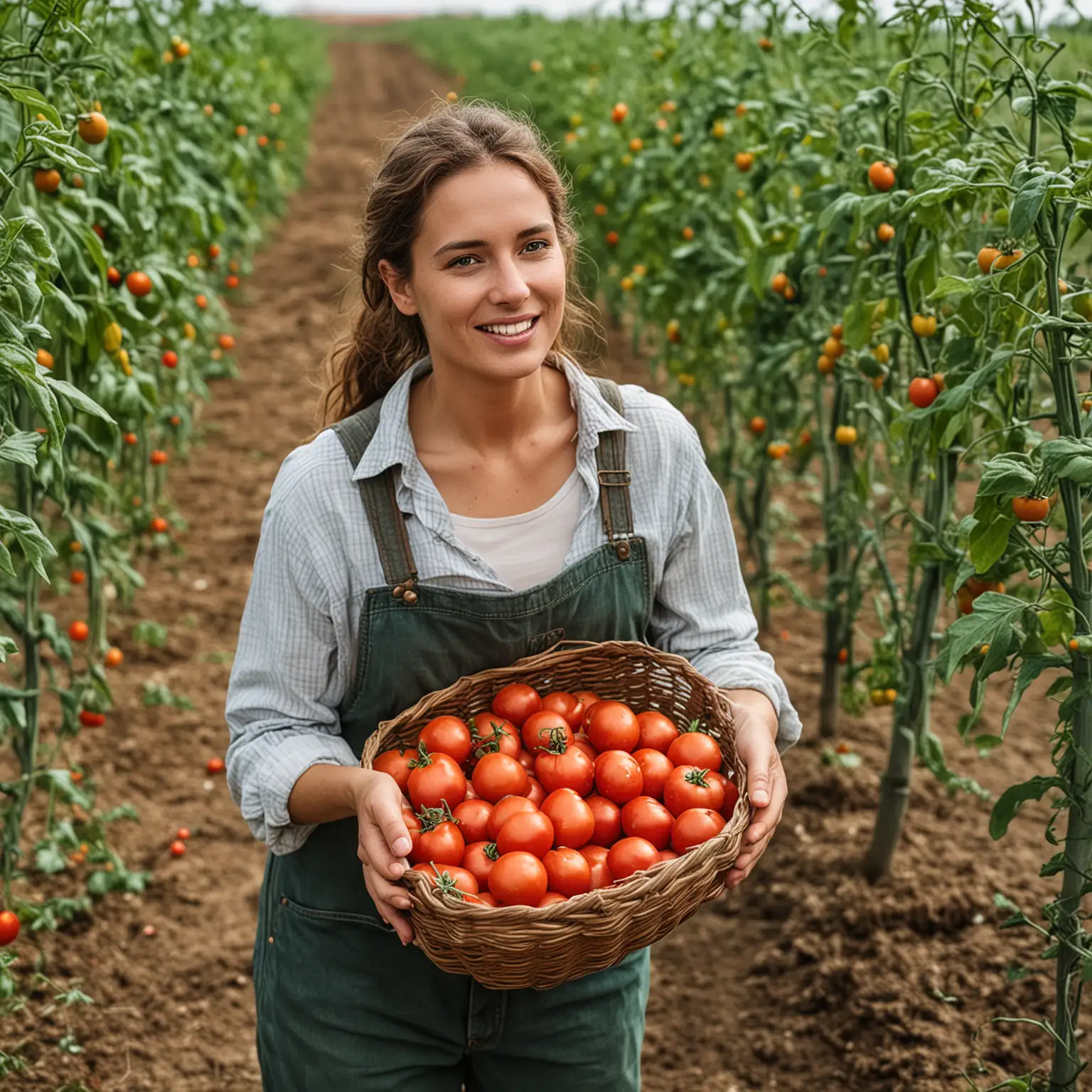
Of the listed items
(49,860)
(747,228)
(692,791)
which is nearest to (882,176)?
(747,228)

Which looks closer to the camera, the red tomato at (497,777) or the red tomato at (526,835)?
the red tomato at (526,835)

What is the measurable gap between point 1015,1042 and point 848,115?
185 cm

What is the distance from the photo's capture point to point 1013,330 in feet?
6.44

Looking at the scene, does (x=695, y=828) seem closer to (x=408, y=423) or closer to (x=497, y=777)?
(x=497, y=777)

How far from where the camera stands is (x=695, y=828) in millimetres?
1605

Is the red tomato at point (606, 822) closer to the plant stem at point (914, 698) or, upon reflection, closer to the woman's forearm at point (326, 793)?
the woman's forearm at point (326, 793)

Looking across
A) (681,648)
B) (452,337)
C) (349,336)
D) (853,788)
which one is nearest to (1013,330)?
(681,648)

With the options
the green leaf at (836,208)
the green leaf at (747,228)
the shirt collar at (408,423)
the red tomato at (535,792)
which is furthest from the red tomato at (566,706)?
the green leaf at (747,228)

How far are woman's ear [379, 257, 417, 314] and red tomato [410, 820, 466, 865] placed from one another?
2.46 ft

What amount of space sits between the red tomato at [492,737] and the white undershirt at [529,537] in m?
0.19

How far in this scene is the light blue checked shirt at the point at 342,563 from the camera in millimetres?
1712

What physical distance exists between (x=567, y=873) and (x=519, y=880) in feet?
0.25

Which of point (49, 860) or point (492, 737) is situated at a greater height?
point (492, 737)

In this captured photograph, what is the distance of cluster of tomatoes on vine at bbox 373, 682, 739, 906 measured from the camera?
1571 mm
